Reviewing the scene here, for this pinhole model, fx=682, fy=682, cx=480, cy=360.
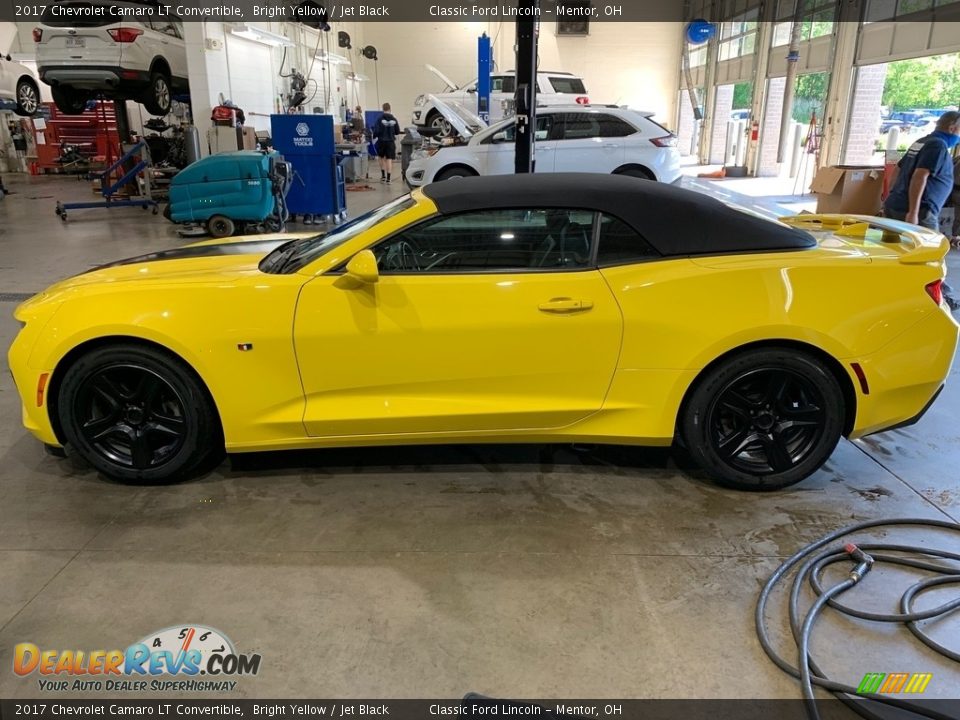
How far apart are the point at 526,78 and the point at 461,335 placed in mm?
5500

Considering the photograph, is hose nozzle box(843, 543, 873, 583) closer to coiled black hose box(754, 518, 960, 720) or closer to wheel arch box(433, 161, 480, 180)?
coiled black hose box(754, 518, 960, 720)

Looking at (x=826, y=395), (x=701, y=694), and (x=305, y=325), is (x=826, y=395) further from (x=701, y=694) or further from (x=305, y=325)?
(x=305, y=325)

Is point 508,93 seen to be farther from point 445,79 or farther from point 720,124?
point 720,124

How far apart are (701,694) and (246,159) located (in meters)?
8.65

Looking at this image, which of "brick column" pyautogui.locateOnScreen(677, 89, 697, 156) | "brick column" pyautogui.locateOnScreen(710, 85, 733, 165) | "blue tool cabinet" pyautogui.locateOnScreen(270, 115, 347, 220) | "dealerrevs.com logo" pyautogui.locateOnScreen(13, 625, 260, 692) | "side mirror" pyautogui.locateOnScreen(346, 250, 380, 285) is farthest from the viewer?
"brick column" pyautogui.locateOnScreen(677, 89, 697, 156)

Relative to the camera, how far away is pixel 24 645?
83.8 inches

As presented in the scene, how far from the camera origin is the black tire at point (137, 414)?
2859mm

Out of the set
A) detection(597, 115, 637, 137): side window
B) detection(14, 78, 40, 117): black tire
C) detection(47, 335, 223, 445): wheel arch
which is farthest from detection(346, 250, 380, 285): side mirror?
detection(14, 78, 40, 117): black tire

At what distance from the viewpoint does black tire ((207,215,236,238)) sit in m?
9.21

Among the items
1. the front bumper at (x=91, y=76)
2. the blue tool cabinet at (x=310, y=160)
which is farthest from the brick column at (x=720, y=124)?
the front bumper at (x=91, y=76)

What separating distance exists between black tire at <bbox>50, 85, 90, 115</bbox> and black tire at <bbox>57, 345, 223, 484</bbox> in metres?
10.7

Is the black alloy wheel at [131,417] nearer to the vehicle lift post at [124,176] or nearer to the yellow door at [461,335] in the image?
the yellow door at [461,335]

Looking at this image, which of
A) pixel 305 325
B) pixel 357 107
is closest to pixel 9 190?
pixel 357 107

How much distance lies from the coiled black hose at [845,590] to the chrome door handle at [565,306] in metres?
1.22
